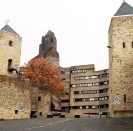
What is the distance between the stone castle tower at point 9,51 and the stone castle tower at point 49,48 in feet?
117

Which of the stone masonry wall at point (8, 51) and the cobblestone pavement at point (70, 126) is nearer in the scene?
the cobblestone pavement at point (70, 126)

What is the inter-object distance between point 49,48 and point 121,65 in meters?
53.3

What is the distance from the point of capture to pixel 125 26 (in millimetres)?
34500

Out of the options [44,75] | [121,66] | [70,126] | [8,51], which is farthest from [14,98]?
[44,75]

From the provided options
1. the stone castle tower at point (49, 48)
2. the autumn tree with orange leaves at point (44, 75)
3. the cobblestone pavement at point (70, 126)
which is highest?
the stone castle tower at point (49, 48)

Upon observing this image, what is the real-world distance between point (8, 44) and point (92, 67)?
36661mm

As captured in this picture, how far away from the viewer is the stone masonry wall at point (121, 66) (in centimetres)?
3241

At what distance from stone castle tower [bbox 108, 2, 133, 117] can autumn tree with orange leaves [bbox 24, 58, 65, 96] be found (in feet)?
73.6

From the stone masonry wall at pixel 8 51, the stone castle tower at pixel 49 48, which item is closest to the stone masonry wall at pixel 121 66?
the stone masonry wall at pixel 8 51

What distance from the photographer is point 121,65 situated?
33.9 m

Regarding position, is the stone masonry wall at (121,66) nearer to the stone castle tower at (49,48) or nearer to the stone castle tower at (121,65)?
the stone castle tower at (121,65)

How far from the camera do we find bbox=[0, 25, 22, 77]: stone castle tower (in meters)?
44.6

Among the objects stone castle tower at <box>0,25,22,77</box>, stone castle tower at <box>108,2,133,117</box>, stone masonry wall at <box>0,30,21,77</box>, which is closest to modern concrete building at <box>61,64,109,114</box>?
stone castle tower at <box>0,25,22,77</box>

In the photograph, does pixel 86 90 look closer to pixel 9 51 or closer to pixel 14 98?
pixel 9 51
